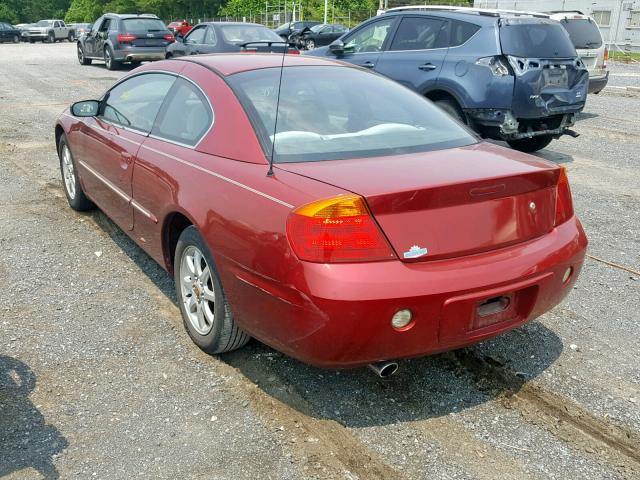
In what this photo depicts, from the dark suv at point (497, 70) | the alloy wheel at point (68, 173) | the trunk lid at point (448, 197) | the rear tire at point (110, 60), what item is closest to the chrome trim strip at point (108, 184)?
the alloy wheel at point (68, 173)

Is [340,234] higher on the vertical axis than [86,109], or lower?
lower

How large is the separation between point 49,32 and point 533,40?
4416 centimetres

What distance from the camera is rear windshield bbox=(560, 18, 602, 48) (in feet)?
37.3

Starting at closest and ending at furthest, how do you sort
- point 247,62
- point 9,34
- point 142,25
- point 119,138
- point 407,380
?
point 407,380, point 247,62, point 119,138, point 142,25, point 9,34

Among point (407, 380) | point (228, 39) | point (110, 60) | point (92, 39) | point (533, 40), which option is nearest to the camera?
point (407, 380)

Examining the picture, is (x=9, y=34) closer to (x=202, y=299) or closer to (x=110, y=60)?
(x=110, y=60)

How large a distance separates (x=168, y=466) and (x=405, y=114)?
2251mm

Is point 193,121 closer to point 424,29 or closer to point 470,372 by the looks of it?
point 470,372

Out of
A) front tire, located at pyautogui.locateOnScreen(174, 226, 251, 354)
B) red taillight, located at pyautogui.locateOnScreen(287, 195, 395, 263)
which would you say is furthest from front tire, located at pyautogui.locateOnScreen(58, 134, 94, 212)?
red taillight, located at pyautogui.locateOnScreen(287, 195, 395, 263)

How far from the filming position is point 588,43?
450 inches

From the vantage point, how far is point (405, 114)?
3762mm

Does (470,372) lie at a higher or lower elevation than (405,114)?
lower

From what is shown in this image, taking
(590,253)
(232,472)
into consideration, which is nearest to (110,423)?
(232,472)

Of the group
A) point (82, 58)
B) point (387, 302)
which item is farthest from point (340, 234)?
point (82, 58)
